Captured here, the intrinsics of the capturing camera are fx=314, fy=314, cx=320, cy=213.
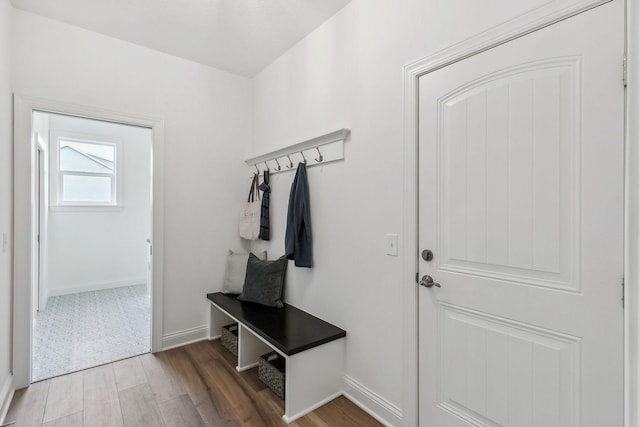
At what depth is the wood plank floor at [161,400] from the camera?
180 centimetres

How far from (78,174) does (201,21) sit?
348cm

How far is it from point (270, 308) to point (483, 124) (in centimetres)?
193

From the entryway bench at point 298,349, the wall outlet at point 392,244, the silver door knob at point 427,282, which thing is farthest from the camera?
the entryway bench at point 298,349

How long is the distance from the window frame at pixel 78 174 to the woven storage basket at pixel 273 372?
3.77 meters

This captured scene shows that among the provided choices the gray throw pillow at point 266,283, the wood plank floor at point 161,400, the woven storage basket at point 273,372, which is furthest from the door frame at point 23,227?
the woven storage basket at point 273,372

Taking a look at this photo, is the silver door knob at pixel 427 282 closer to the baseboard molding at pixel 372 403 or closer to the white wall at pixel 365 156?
the white wall at pixel 365 156

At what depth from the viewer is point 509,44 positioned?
1284 mm

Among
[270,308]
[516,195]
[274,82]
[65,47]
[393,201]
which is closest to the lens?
[516,195]

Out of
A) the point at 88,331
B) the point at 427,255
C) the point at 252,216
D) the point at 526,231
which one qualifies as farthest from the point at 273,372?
the point at 88,331

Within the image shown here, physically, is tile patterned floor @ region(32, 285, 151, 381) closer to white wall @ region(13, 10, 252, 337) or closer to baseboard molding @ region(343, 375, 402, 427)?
white wall @ region(13, 10, 252, 337)

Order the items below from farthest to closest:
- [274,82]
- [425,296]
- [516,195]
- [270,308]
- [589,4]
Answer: [274,82], [270,308], [425,296], [516,195], [589,4]

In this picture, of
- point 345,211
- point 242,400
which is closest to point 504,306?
point 345,211

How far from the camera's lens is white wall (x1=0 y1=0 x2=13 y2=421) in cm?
185

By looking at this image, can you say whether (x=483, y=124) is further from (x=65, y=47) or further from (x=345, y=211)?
(x=65, y=47)
